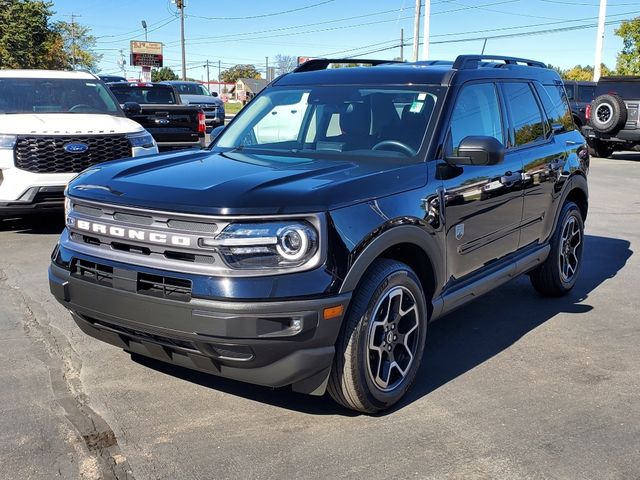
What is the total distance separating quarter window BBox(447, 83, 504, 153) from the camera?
431 cm

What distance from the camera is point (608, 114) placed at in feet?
56.9

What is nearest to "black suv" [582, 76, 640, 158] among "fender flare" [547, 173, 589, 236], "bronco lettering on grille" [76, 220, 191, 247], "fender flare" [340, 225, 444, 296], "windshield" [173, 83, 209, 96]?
"fender flare" [547, 173, 589, 236]

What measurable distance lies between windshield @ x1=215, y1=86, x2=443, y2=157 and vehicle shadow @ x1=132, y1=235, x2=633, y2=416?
1412mm

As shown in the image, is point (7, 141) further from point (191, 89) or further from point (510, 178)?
point (191, 89)

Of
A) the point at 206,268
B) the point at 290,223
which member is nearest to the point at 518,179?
the point at 290,223

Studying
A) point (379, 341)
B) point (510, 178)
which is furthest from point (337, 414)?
point (510, 178)

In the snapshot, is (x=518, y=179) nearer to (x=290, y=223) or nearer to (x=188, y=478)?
(x=290, y=223)

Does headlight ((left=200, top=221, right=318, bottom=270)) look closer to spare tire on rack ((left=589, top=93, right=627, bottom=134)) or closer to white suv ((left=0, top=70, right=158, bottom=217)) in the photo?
white suv ((left=0, top=70, right=158, bottom=217))

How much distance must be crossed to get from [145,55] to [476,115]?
202 ft

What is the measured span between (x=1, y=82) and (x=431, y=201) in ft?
23.2

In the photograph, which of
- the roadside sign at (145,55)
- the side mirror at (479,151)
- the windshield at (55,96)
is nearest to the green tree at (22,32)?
the roadside sign at (145,55)

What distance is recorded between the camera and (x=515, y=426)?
11.8 ft

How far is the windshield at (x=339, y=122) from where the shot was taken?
4250 millimetres

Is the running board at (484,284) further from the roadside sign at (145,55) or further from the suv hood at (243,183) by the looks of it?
the roadside sign at (145,55)
